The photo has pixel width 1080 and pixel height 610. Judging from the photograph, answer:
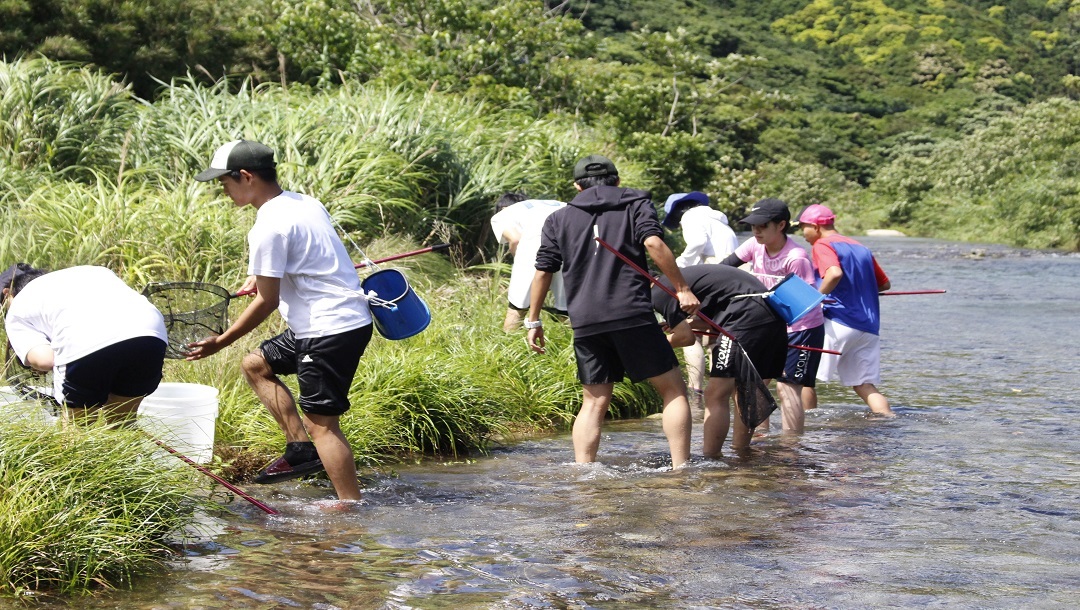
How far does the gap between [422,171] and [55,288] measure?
282 inches

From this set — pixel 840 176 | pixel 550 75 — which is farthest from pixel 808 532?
pixel 840 176

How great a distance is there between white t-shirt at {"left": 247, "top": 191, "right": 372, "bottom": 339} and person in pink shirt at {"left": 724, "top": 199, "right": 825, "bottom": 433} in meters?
2.94

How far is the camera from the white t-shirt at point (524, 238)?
839cm

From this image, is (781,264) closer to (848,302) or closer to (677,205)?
(848,302)

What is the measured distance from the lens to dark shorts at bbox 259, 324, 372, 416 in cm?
553

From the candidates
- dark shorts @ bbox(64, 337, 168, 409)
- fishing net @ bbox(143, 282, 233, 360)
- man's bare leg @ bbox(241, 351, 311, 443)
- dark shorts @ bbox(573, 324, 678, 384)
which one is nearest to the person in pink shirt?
dark shorts @ bbox(573, 324, 678, 384)

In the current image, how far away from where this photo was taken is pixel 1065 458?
7.51 m

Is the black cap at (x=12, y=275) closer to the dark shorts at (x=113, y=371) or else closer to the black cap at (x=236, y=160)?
the dark shorts at (x=113, y=371)

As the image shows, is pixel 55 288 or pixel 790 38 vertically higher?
pixel 790 38

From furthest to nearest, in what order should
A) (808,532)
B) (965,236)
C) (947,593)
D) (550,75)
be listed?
(965,236), (550,75), (808,532), (947,593)

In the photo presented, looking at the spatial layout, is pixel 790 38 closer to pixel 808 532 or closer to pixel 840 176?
pixel 840 176

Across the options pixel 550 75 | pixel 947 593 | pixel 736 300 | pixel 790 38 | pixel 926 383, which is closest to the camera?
pixel 947 593

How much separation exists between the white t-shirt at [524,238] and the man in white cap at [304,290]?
8.72ft

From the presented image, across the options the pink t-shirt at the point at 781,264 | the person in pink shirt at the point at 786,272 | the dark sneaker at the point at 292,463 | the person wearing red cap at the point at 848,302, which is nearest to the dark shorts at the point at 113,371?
the dark sneaker at the point at 292,463
